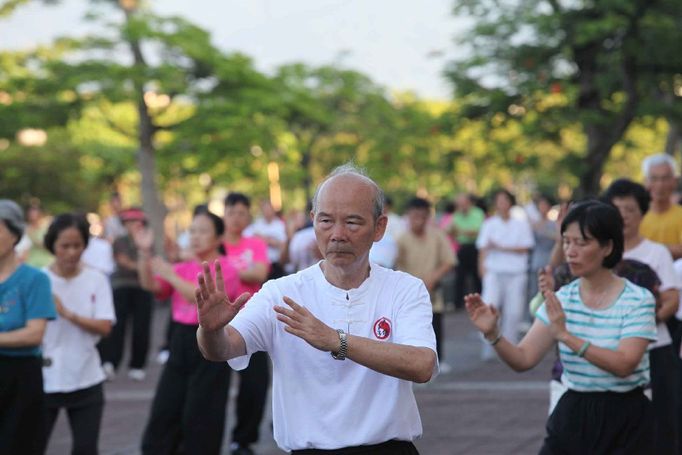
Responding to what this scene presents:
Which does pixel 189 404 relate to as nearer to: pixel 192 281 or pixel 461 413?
pixel 192 281

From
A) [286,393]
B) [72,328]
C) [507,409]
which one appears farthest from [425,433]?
[286,393]

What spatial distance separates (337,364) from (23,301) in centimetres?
273

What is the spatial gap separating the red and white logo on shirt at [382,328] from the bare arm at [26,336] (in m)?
2.68

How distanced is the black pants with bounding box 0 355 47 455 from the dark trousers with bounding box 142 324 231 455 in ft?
4.31

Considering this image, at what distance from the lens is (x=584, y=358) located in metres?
4.82

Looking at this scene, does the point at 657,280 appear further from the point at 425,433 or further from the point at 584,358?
the point at 425,433

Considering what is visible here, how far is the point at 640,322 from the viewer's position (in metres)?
4.88

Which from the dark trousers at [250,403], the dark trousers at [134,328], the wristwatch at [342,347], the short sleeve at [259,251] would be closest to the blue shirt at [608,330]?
the wristwatch at [342,347]

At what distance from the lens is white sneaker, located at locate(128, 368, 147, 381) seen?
13.2 metres

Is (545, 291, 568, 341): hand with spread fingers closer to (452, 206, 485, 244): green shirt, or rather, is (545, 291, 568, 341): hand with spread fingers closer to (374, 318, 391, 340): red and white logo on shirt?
(374, 318, 391, 340): red and white logo on shirt

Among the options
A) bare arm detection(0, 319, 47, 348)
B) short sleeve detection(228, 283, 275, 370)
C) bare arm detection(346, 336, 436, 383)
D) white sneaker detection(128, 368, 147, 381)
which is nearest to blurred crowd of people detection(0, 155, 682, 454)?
bare arm detection(0, 319, 47, 348)

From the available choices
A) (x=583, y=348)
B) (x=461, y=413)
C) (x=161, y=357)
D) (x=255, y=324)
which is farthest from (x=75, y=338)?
(x=161, y=357)

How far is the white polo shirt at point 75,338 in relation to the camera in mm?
6836

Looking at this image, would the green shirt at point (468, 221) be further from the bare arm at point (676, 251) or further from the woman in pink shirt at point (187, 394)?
the woman in pink shirt at point (187, 394)
